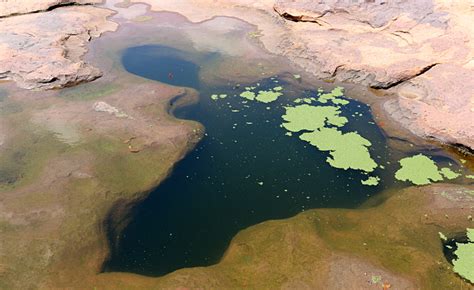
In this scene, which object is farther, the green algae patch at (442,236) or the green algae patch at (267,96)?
the green algae patch at (267,96)

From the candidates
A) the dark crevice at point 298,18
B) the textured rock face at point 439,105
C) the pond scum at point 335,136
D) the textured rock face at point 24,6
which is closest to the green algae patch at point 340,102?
the pond scum at point 335,136

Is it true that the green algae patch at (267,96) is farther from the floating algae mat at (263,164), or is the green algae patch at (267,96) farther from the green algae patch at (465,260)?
the green algae patch at (465,260)

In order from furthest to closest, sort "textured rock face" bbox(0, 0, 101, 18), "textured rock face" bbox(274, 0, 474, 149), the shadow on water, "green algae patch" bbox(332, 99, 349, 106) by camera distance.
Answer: "textured rock face" bbox(0, 0, 101, 18) < the shadow on water < "green algae patch" bbox(332, 99, 349, 106) < "textured rock face" bbox(274, 0, 474, 149)

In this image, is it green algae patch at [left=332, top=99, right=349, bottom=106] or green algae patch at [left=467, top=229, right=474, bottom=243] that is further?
green algae patch at [left=332, top=99, right=349, bottom=106]

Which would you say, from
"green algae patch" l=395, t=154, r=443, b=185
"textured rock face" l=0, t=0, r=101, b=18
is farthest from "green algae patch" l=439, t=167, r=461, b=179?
"textured rock face" l=0, t=0, r=101, b=18

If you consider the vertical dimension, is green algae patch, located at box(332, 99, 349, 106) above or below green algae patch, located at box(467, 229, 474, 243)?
below

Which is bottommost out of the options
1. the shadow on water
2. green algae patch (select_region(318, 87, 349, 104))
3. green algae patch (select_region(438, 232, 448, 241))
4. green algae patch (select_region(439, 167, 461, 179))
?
the shadow on water

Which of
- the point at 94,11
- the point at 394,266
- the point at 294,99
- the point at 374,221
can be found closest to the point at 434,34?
the point at 294,99

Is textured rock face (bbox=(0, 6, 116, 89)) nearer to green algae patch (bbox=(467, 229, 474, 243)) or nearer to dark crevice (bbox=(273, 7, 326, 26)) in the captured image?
dark crevice (bbox=(273, 7, 326, 26))
